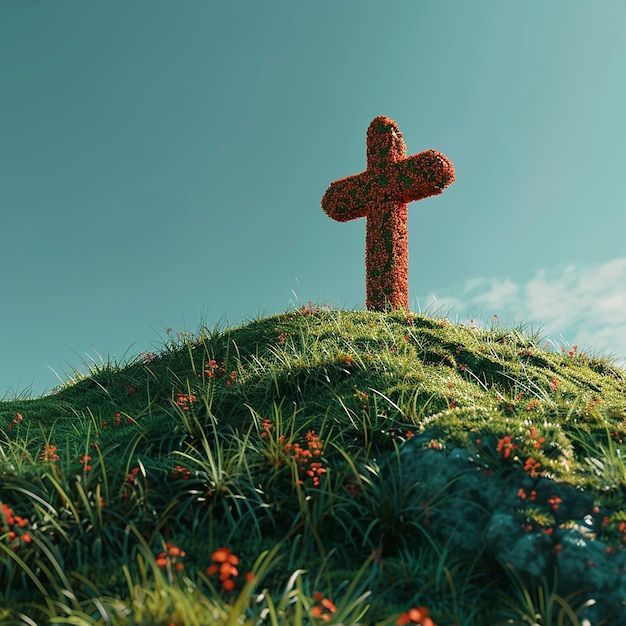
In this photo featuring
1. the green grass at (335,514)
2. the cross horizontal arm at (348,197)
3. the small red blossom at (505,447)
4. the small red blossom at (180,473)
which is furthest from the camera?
the cross horizontal arm at (348,197)

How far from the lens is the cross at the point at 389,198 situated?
38.9ft

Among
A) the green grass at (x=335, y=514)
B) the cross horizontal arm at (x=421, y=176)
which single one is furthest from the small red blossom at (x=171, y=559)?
the cross horizontal arm at (x=421, y=176)

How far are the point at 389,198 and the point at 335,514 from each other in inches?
351

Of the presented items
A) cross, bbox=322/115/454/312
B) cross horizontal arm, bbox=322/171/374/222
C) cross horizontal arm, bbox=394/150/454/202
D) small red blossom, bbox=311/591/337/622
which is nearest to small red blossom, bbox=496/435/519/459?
small red blossom, bbox=311/591/337/622

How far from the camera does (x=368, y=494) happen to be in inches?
180

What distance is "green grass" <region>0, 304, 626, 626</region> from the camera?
338cm

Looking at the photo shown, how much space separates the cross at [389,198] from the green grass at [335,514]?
5.57 metres

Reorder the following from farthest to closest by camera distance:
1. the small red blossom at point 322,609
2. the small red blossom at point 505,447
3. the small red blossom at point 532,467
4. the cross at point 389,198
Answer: the cross at point 389,198, the small red blossom at point 505,447, the small red blossom at point 532,467, the small red blossom at point 322,609

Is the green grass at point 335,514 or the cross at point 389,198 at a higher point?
the cross at point 389,198

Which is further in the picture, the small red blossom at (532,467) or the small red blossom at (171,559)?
the small red blossom at (532,467)

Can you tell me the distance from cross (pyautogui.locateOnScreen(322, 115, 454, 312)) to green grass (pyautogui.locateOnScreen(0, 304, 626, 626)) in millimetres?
5574

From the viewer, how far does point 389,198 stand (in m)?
12.2

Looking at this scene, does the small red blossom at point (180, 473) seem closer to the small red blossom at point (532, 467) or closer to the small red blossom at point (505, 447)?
the small red blossom at point (505, 447)

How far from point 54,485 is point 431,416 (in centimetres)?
329
